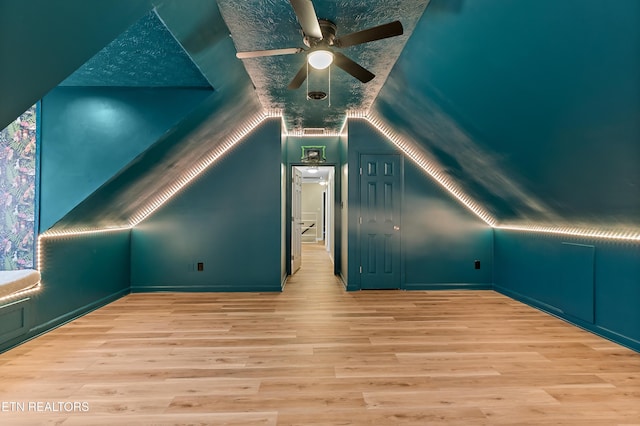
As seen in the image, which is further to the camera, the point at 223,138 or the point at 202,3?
the point at 223,138

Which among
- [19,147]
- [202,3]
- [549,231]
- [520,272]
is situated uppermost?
[202,3]

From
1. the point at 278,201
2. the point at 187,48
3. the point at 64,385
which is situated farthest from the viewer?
the point at 278,201

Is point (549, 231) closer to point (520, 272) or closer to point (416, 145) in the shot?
point (520, 272)

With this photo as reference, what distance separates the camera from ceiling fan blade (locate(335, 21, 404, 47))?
6.61 feet

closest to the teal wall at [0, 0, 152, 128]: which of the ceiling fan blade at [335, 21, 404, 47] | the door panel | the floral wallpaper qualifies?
the ceiling fan blade at [335, 21, 404, 47]

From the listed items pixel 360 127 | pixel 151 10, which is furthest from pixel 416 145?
pixel 151 10

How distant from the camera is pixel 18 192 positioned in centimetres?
292

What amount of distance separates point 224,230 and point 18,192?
7.86ft

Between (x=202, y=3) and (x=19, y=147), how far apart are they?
7.93 ft

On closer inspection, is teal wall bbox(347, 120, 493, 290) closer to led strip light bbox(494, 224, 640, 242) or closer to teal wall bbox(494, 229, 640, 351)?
teal wall bbox(494, 229, 640, 351)

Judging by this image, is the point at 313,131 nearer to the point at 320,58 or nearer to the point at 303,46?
the point at 303,46

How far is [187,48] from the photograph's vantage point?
245 centimetres

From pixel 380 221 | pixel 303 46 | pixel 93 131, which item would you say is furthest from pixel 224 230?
pixel 303 46

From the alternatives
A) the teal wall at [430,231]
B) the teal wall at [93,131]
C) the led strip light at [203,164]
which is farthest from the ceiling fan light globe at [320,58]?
the teal wall at [430,231]
